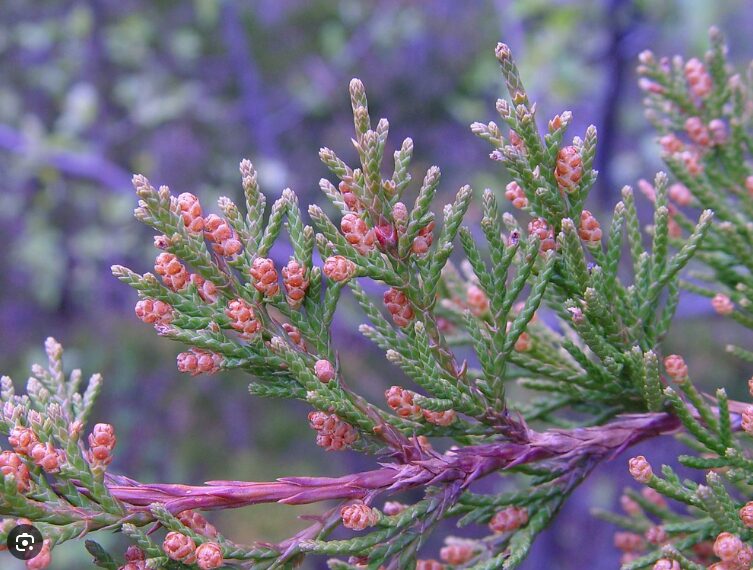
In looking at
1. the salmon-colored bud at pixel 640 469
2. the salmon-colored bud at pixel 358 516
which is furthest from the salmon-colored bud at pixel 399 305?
the salmon-colored bud at pixel 640 469

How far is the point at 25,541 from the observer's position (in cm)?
91

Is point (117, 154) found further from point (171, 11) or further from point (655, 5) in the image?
point (655, 5)

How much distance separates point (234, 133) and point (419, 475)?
5.44m

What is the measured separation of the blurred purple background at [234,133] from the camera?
4.04 metres

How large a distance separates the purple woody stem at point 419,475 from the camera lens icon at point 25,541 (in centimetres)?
11

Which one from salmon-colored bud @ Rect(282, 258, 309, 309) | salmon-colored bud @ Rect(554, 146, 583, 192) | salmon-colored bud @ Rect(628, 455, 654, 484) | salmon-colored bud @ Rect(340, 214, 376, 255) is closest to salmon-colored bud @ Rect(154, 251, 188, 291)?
salmon-colored bud @ Rect(282, 258, 309, 309)

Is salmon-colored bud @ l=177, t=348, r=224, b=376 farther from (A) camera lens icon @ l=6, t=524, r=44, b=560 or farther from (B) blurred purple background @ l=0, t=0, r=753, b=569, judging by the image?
(B) blurred purple background @ l=0, t=0, r=753, b=569

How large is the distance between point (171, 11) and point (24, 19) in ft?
4.30

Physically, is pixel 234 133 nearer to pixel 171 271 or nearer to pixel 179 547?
pixel 171 271

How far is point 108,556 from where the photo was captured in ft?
3.23

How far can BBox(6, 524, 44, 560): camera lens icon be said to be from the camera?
90cm

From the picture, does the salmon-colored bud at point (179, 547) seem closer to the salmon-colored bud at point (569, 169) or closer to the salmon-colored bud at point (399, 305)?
the salmon-colored bud at point (399, 305)

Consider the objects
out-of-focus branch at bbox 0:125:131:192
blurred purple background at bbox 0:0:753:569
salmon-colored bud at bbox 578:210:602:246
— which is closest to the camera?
salmon-colored bud at bbox 578:210:602:246

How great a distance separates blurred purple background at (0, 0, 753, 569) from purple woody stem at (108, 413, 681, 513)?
2.28m
